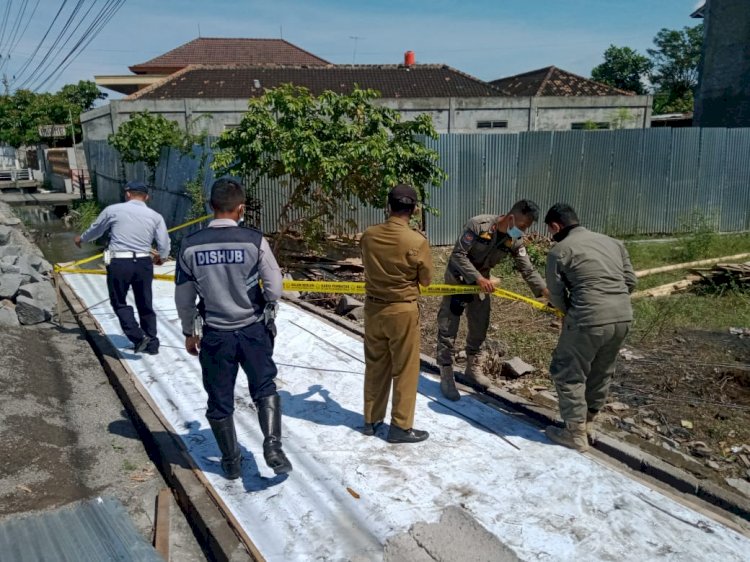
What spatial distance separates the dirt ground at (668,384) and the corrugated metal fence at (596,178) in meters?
5.29

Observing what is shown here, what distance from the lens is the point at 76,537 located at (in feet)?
10.8

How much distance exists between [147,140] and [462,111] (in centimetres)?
1133

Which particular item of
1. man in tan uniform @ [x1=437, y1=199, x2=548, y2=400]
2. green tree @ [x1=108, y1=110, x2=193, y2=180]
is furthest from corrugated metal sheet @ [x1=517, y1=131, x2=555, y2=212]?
man in tan uniform @ [x1=437, y1=199, x2=548, y2=400]

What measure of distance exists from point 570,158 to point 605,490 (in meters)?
10.6

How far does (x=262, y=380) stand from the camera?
3676 millimetres

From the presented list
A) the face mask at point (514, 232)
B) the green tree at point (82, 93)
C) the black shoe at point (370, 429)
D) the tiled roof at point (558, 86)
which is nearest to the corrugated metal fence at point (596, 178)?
the face mask at point (514, 232)

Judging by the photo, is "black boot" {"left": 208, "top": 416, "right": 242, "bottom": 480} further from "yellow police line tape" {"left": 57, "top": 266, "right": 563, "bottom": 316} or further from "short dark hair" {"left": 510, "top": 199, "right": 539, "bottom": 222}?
"short dark hair" {"left": 510, "top": 199, "right": 539, "bottom": 222}

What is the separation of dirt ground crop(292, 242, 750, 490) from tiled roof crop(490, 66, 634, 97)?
2036cm

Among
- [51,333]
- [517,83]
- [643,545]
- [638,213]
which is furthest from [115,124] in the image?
[643,545]

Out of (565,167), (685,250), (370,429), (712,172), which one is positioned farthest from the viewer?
(712,172)

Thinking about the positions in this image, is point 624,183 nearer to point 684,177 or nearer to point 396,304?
point 684,177

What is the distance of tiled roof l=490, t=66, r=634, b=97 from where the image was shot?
25.9 m

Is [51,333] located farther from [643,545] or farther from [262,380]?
[643,545]

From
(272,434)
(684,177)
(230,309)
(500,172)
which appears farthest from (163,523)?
(684,177)
